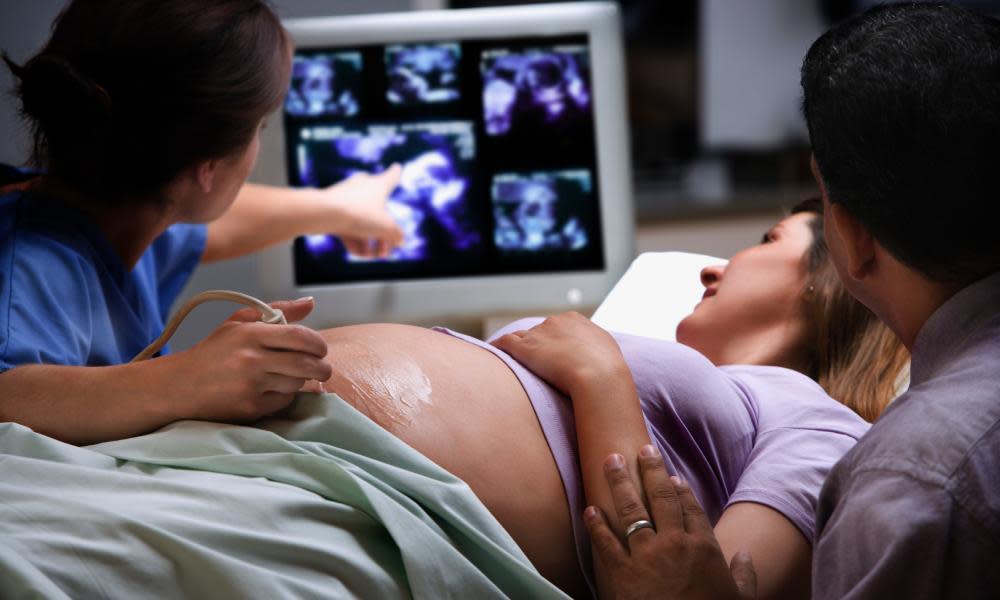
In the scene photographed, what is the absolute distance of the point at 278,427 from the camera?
1.01 m

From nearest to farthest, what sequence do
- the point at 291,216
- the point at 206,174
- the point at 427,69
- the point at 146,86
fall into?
the point at 146,86 < the point at 206,174 < the point at 291,216 < the point at 427,69

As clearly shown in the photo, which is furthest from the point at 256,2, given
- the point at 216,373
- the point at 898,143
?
the point at 898,143

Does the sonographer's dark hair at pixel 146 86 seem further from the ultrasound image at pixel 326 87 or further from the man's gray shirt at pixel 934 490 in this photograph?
the man's gray shirt at pixel 934 490

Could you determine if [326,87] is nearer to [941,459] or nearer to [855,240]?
[855,240]

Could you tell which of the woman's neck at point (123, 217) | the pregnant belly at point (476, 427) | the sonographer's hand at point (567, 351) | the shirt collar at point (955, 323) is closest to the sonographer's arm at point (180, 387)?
the pregnant belly at point (476, 427)

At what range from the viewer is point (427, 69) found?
2.06 m

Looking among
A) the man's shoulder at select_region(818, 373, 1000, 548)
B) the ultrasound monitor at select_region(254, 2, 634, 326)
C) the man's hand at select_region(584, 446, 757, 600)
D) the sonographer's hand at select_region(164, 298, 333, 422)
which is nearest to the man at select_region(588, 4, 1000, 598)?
the man's shoulder at select_region(818, 373, 1000, 548)

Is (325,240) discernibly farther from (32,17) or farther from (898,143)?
(898,143)

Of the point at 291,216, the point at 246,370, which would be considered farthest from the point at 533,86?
the point at 246,370

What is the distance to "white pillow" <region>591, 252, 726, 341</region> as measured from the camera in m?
1.77

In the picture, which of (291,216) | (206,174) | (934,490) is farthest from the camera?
(291,216)

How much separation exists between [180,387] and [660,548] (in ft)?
1.52

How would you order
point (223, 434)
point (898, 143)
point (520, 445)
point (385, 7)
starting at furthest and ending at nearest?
1. point (385, 7)
2. point (520, 445)
3. point (223, 434)
4. point (898, 143)

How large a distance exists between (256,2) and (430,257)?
2.53ft
